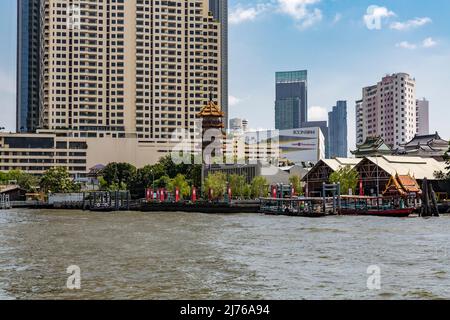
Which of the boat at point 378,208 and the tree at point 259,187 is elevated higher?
the tree at point 259,187

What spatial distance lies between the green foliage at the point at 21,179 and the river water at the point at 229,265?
118m

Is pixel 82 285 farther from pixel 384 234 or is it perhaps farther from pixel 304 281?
pixel 384 234

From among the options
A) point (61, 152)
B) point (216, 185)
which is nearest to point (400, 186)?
point (216, 185)

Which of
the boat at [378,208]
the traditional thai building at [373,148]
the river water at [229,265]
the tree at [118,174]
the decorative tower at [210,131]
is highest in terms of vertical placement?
the decorative tower at [210,131]

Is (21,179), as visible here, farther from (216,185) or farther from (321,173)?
(321,173)

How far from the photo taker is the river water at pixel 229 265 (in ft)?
83.1

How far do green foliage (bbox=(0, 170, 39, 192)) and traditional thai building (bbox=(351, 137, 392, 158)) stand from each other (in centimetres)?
8672

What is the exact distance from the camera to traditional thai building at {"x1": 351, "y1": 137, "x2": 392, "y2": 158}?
147m

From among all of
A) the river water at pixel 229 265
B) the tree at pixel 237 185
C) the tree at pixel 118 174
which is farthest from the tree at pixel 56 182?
the river water at pixel 229 265

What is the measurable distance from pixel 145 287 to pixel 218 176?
115901 millimetres

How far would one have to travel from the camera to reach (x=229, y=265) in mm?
33344

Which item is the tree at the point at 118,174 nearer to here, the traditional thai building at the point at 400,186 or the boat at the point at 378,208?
the traditional thai building at the point at 400,186

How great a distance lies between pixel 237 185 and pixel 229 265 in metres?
107

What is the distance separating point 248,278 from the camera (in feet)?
94.1
